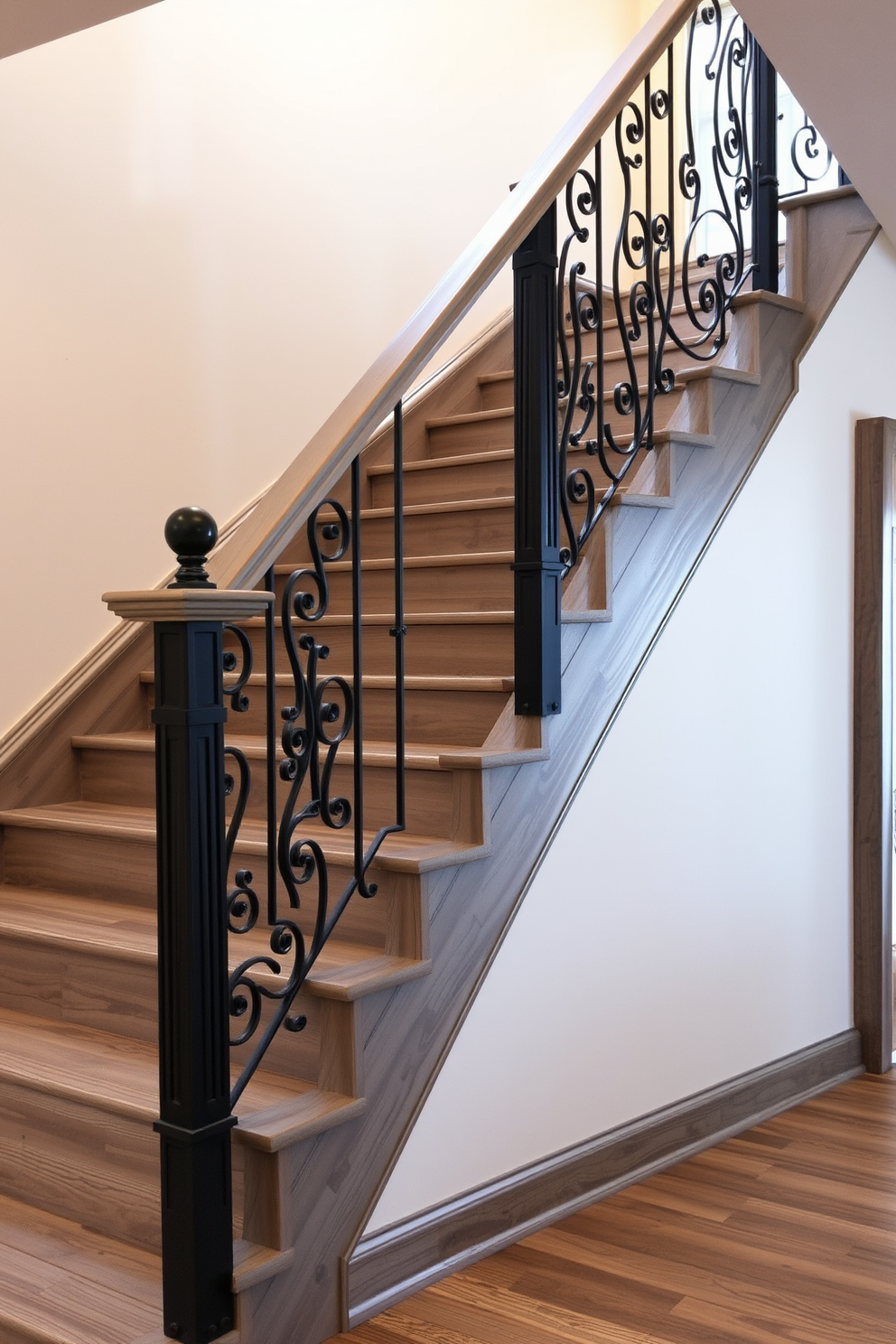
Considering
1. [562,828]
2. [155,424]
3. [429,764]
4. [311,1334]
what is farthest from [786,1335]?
[155,424]

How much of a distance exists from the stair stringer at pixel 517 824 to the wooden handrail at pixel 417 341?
747mm

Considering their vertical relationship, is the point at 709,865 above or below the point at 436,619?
below

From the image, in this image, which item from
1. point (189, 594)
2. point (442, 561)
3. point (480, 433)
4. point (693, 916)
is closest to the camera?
point (189, 594)

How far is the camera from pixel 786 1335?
236 centimetres

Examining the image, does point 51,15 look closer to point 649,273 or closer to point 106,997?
point 649,273

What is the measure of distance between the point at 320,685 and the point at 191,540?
39cm

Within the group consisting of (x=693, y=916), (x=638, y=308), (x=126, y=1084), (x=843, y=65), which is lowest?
(x=126, y=1084)

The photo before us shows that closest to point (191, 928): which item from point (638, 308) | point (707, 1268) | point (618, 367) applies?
point (707, 1268)

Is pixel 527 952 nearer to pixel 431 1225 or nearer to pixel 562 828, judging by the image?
pixel 562 828

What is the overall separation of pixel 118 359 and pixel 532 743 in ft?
5.82

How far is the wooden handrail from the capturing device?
217 cm

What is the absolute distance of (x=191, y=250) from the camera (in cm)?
389

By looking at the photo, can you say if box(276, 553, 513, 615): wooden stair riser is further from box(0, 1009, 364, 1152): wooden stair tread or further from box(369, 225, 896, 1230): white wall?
box(0, 1009, 364, 1152): wooden stair tread

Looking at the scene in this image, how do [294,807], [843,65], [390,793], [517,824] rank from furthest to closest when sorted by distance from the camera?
[843,65]
[390,793]
[517,824]
[294,807]
